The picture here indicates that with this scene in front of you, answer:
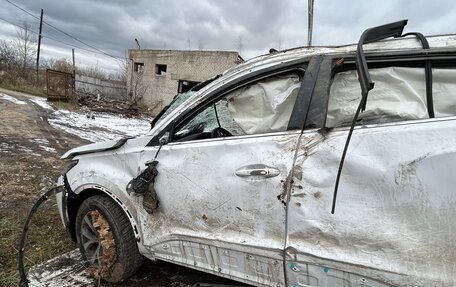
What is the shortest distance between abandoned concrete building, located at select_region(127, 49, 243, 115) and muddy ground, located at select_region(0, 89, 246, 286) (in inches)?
527

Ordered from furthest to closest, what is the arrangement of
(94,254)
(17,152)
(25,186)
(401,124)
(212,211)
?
(17,152) → (25,186) → (94,254) → (212,211) → (401,124)

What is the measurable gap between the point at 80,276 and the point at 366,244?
2418 mm

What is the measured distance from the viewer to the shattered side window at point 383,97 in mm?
1696

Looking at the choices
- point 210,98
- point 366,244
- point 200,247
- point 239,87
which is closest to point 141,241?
point 200,247

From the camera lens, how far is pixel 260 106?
6.93ft

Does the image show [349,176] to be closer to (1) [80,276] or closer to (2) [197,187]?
(2) [197,187]

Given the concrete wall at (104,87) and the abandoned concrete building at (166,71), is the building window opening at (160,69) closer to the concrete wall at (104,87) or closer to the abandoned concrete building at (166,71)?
the abandoned concrete building at (166,71)

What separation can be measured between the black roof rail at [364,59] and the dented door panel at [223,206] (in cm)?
28

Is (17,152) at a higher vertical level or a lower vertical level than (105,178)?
lower

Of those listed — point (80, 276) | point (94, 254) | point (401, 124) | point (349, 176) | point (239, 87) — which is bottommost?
point (80, 276)

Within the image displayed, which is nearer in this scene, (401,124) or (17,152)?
(401,124)

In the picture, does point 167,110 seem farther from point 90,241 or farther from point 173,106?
point 90,241

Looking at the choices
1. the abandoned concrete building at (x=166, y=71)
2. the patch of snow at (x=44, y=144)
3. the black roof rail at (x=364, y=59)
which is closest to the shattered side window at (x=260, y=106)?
the black roof rail at (x=364, y=59)

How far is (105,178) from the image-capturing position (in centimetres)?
249
